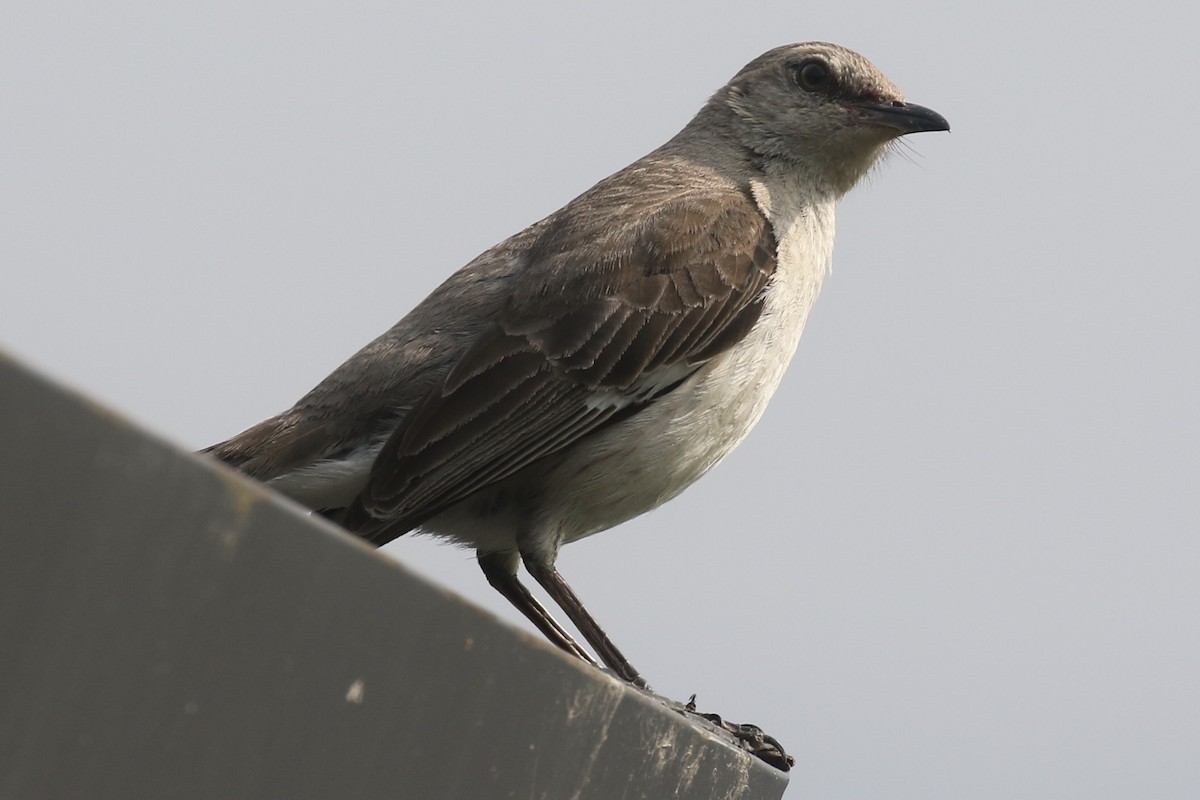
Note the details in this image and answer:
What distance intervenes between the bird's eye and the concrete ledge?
499 centimetres

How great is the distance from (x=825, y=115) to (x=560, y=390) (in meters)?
2.24

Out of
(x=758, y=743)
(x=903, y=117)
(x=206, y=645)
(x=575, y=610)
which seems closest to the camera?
(x=206, y=645)

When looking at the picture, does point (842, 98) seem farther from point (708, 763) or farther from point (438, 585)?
point (438, 585)

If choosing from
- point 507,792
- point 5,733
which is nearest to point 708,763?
point 507,792

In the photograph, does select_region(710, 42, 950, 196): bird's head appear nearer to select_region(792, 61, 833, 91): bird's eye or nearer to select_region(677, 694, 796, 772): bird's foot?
select_region(792, 61, 833, 91): bird's eye

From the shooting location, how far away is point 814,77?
23.1ft

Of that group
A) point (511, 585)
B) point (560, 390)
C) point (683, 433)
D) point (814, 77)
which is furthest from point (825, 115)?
point (511, 585)

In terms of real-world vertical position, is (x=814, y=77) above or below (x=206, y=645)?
above

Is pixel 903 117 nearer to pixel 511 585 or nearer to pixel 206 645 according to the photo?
pixel 511 585

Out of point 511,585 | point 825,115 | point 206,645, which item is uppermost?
point 825,115

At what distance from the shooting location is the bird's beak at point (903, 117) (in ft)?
22.4

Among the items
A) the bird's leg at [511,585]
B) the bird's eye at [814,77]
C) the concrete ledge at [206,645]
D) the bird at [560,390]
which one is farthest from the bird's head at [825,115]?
the concrete ledge at [206,645]

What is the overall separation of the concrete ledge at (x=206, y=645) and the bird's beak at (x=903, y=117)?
15.9 feet

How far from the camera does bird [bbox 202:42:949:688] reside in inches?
213
